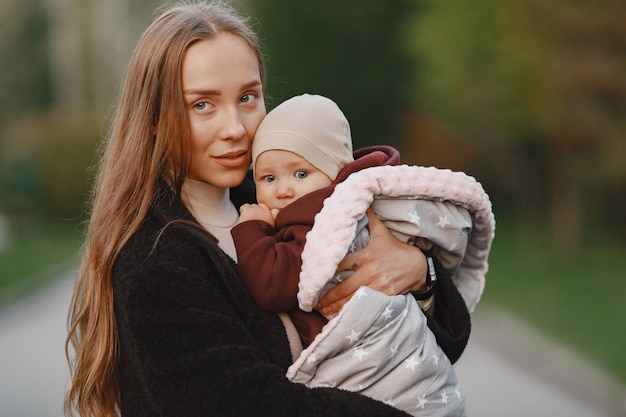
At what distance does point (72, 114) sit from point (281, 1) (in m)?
6.14

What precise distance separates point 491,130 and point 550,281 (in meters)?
7.87

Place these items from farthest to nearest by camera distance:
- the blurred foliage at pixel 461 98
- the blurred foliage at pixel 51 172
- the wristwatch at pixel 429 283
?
the blurred foliage at pixel 51 172 → the blurred foliage at pixel 461 98 → the wristwatch at pixel 429 283

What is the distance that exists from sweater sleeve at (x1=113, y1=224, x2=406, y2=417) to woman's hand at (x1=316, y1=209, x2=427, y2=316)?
268 mm

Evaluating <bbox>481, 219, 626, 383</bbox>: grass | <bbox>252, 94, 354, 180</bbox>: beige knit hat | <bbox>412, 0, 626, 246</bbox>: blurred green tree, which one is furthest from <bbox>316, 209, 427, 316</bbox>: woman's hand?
<bbox>412, 0, 626, 246</bbox>: blurred green tree

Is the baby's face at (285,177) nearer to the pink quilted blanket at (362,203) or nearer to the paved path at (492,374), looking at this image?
the pink quilted blanket at (362,203)

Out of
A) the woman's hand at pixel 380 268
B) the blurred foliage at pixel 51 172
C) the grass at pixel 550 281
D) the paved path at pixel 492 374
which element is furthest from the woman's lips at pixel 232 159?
the blurred foliage at pixel 51 172

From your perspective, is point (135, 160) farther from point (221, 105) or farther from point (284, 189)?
point (284, 189)

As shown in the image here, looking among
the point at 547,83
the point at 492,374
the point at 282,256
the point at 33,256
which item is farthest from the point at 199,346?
the point at 33,256

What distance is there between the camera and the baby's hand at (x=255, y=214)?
315 centimetres

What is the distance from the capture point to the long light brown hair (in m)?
3.06

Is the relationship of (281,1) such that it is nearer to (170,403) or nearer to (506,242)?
(506,242)

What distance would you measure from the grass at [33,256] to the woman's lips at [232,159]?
9.28 meters

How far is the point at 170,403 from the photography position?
109 inches

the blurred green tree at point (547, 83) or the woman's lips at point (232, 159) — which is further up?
the woman's lips at point (232, 159)
